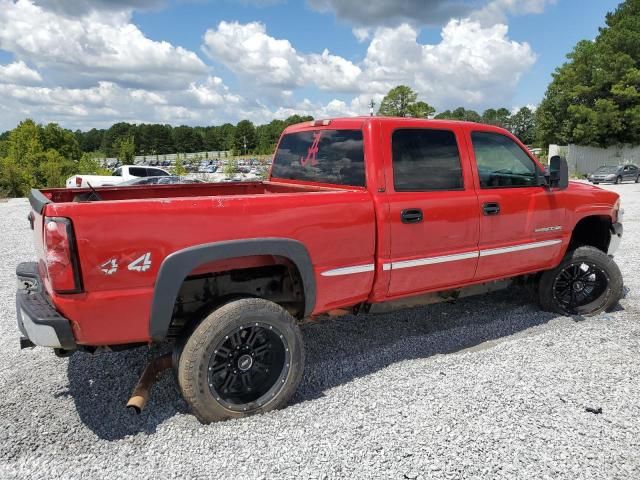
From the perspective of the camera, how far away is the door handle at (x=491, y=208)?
4.17m

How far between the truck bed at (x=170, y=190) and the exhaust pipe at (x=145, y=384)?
138cm

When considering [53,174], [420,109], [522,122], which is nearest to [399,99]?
[420,109]

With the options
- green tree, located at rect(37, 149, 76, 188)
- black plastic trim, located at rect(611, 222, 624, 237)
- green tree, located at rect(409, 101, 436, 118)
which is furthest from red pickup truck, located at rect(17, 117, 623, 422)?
green tree, located at rect(409, 101, 436, 118)

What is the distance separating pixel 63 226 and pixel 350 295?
1.90 metres

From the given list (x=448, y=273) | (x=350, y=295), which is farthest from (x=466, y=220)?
(x=350, y=295)

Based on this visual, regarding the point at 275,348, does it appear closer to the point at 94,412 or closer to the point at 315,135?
the point at 94,412

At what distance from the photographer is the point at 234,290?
349cm

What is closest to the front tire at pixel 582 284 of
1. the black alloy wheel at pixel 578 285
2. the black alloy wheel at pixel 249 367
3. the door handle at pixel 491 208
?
the black alloy wheel at pixel 578 285

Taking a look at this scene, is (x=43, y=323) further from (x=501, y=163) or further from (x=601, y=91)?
(x=601, y=91)

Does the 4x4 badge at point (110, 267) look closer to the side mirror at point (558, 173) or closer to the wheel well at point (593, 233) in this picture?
the side mirror at point (558, 173)

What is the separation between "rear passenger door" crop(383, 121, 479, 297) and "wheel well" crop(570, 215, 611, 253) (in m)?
1.89

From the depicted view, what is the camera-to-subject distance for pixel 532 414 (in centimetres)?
324

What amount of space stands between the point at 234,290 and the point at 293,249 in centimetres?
57

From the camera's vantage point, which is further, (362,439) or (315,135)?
(315,135)
